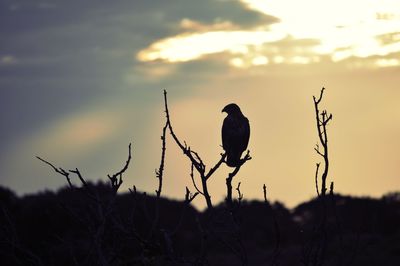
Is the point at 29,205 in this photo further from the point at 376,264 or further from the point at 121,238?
the point at 121,238

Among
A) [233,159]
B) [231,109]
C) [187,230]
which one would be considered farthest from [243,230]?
[187,230]

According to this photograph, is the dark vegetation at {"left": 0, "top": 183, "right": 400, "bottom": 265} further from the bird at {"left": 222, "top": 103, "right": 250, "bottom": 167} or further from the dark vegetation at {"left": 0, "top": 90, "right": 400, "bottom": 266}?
the bird at {"left": 222, "top": 103, "right": 250, "bottom": 167}

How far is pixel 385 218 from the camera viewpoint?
3938 centimetres

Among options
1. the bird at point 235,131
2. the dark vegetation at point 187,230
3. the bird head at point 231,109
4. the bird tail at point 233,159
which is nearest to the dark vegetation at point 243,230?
the dark vegetation at point 187,230

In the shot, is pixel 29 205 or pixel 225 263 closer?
pixel 225 263

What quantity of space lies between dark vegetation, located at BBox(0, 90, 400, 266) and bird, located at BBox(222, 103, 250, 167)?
129 cm

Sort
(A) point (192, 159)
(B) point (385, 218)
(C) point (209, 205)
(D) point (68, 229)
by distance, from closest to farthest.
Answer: (C) point (209, 205)
(A) point (192, 159)
(D) point (68, 229)
(B) point (385, 218)

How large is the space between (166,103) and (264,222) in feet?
113

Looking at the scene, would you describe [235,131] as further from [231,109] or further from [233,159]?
[233,159]

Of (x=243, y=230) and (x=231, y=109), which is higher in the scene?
(x=231, y=109)

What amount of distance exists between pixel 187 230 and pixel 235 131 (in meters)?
28.1

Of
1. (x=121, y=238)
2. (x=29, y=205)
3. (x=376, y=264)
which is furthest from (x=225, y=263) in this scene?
(x=121, y=238)

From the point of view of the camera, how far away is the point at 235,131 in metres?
11.3

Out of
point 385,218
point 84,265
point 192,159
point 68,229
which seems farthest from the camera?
point 385,218
